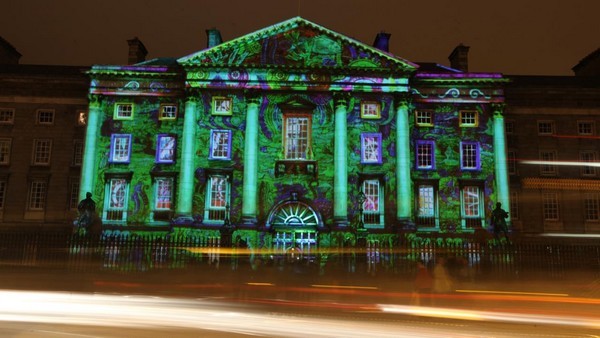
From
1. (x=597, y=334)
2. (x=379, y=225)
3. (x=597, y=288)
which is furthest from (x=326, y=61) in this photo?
(x=597, y=334)

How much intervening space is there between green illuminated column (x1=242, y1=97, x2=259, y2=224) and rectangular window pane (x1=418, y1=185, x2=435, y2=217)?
10.7m

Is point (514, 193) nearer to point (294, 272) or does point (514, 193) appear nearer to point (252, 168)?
point (252, 168)

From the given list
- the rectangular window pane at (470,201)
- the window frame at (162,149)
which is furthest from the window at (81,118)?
the rectangular window pane at (470,201)

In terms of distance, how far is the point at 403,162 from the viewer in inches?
1307

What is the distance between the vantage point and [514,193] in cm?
3678

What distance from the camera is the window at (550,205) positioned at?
36625 mm

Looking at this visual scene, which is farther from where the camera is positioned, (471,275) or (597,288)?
(471,275)

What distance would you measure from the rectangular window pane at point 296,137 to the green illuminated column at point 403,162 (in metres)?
5.90

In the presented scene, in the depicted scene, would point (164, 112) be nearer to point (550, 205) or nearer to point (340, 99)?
point (340, 99)

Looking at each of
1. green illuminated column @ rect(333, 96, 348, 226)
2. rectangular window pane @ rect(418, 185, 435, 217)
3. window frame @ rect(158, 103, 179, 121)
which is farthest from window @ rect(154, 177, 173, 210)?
rectangular window pane @ rect(418, 185, 435, 217)

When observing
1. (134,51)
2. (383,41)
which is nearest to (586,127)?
(383,41)

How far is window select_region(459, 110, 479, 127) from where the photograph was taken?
35.2 metres

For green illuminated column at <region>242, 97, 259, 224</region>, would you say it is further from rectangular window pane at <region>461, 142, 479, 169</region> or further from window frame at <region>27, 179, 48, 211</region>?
window frame at <region>27, 179, 48, 211</region>

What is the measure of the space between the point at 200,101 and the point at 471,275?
20.0 m
